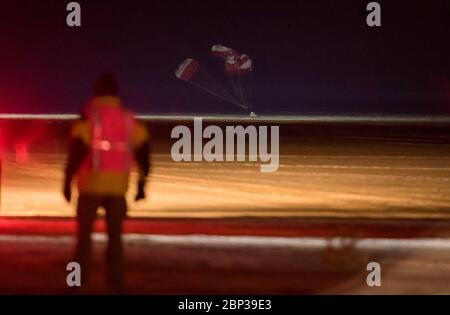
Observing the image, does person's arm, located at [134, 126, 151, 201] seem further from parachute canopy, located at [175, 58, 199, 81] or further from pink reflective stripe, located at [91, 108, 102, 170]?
parachute canopy, located at [175, 58, 199, 81]

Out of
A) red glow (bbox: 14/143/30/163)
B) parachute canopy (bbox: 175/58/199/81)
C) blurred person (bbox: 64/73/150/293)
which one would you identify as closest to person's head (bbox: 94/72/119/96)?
blurred person (bbox: 64/73/150/293)

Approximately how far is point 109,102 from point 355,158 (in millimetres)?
24107

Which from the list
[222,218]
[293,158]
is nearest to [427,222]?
[222,218]

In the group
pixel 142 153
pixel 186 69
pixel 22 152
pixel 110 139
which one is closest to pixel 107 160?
pixel 110 139

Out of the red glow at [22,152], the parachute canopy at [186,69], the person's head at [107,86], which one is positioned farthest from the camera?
the red glow at [22,152]

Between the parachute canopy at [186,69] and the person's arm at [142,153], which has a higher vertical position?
the parachute canopy at [186,69]

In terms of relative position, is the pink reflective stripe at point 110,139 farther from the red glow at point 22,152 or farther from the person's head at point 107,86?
the red glow at point 22,152

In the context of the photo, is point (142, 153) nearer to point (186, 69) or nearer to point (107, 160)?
point (107, 160)

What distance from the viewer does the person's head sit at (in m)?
Result: 7.18

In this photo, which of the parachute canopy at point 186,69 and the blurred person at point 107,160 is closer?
the blurred person at point 107,160

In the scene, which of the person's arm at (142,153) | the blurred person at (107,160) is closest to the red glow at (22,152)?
the blurred person at (107,160)

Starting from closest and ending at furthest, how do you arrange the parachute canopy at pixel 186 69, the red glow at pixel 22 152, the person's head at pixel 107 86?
the person's head at pixel 107 86 < the parachute canopy at pixel 186 69 < the red glow at pixel 22 152

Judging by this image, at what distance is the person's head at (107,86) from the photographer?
7184mm
